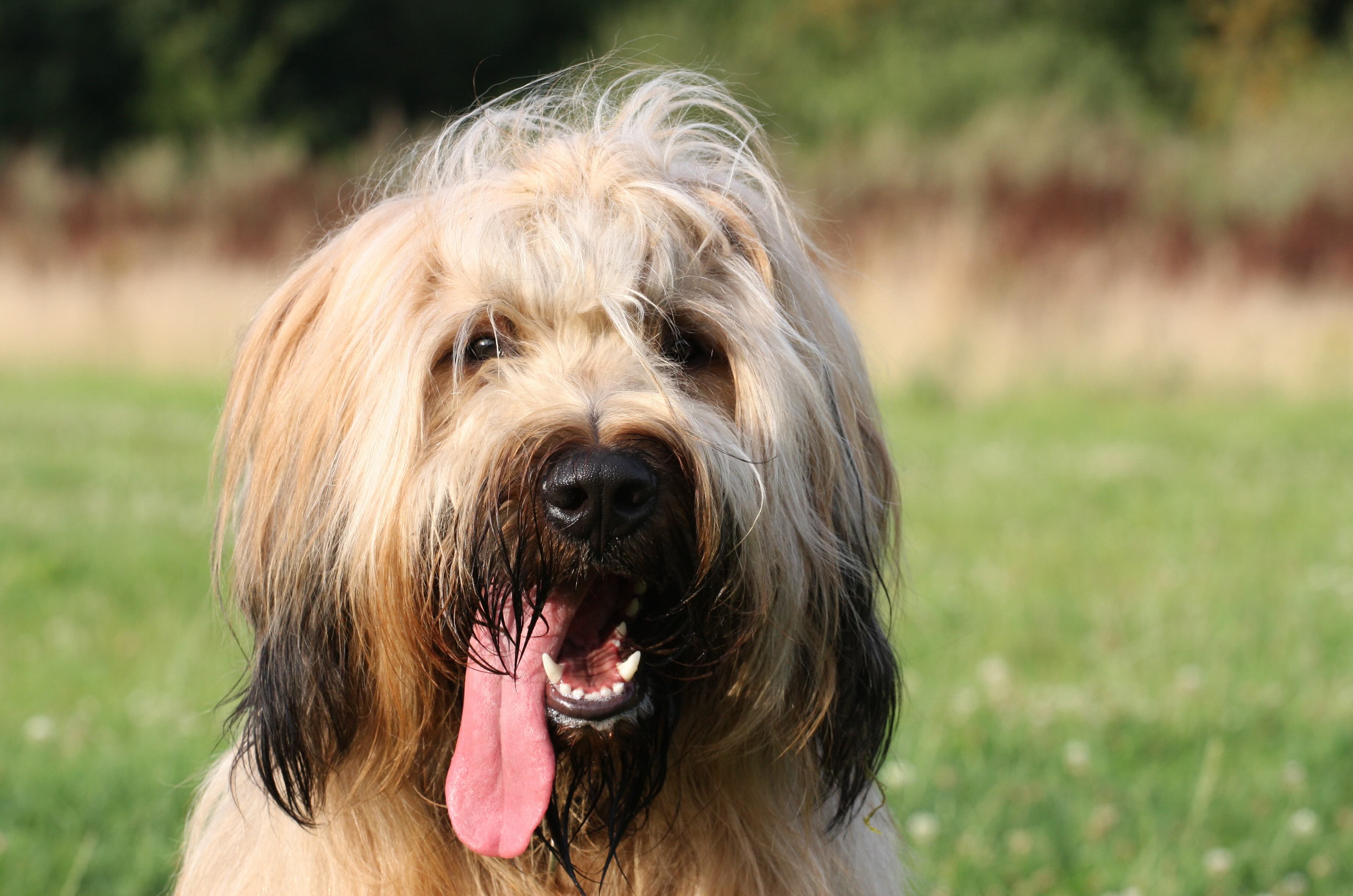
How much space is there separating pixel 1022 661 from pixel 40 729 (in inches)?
138

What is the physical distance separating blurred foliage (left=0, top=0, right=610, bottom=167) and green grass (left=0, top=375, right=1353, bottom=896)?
64.5ft

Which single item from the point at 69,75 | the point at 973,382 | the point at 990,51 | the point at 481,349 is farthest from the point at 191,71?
the point at 481,349

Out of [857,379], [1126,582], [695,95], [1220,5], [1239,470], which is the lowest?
[1220,5]

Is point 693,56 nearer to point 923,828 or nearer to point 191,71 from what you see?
point 191,71

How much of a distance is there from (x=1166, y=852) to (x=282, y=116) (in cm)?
2890

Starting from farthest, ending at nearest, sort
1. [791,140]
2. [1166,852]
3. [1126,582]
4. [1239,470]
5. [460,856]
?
[1239,470] < [1126,582] < [1166,852] < [791,140] < [460,856]

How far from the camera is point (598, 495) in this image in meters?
2.10

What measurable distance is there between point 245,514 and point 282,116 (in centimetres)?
2917

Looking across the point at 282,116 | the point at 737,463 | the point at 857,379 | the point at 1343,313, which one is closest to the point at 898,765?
the point at 857,379

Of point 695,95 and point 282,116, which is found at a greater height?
point 695,95

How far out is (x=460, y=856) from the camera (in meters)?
2.50

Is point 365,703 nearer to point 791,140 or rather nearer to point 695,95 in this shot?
point 695,95

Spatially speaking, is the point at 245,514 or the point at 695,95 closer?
the point at 245,514

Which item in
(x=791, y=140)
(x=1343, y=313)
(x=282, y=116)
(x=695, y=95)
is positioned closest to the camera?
(x=695, y=95)
